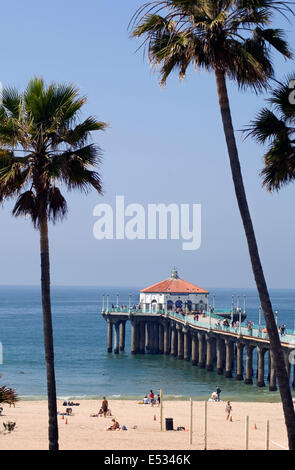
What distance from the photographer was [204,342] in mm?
68375

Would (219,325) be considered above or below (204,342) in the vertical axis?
above

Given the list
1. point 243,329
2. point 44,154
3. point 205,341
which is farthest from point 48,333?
point 205,341

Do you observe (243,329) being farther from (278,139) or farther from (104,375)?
(278,139)

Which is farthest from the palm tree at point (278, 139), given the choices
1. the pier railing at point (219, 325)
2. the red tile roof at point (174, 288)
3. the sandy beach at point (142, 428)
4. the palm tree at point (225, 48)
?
the red tile roof at point (174, 288)

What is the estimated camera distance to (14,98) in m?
13.5

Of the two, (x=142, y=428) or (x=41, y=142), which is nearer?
(x=41, y=142)

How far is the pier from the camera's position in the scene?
53.8 metres

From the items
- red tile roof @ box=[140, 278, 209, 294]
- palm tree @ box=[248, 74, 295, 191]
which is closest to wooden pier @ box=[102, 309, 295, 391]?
red tile roof @ box=[140, 278, 209, 294]

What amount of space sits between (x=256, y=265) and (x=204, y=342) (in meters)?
56.9

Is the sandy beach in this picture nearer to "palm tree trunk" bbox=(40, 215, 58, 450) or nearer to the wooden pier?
the wooden pier

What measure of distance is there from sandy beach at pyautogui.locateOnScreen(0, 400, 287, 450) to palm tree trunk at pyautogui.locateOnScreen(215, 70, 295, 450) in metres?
14.5

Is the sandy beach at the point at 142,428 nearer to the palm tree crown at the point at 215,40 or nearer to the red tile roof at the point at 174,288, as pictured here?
the palm tree crown at the point at 215,40

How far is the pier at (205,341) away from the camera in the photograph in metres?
53.8
